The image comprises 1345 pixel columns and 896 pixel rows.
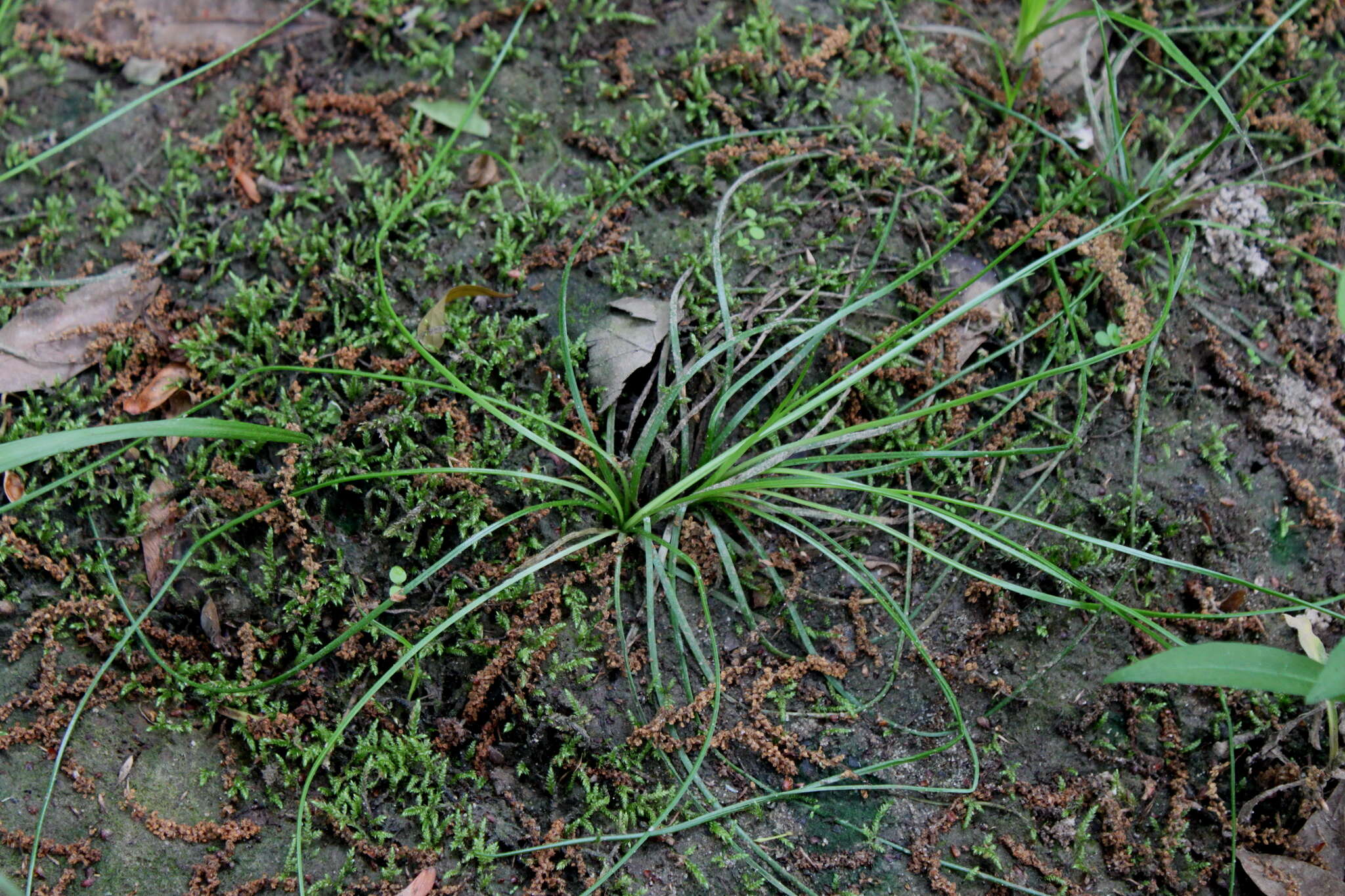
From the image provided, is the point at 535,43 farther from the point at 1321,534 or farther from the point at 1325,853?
the point at 1325,853

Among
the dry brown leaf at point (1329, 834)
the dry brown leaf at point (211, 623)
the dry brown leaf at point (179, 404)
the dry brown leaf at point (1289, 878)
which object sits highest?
the dry brown leaf at point (179, 404)

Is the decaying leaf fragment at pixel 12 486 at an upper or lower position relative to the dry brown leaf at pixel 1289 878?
upper

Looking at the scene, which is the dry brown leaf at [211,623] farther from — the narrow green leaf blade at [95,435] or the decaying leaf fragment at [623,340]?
the decaying leaf fragment at [623,340]

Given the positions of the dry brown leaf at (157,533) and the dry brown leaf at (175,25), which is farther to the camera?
the dry brown leaf at (175,25)

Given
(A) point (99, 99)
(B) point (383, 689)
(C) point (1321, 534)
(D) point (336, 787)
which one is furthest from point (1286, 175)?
(A) point (99, 99)

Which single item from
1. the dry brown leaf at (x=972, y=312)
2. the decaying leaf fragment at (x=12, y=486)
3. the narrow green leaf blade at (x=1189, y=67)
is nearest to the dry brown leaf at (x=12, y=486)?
the decaying leaf fragment at (x=12, y=486)

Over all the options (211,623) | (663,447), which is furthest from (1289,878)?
(211,623)
